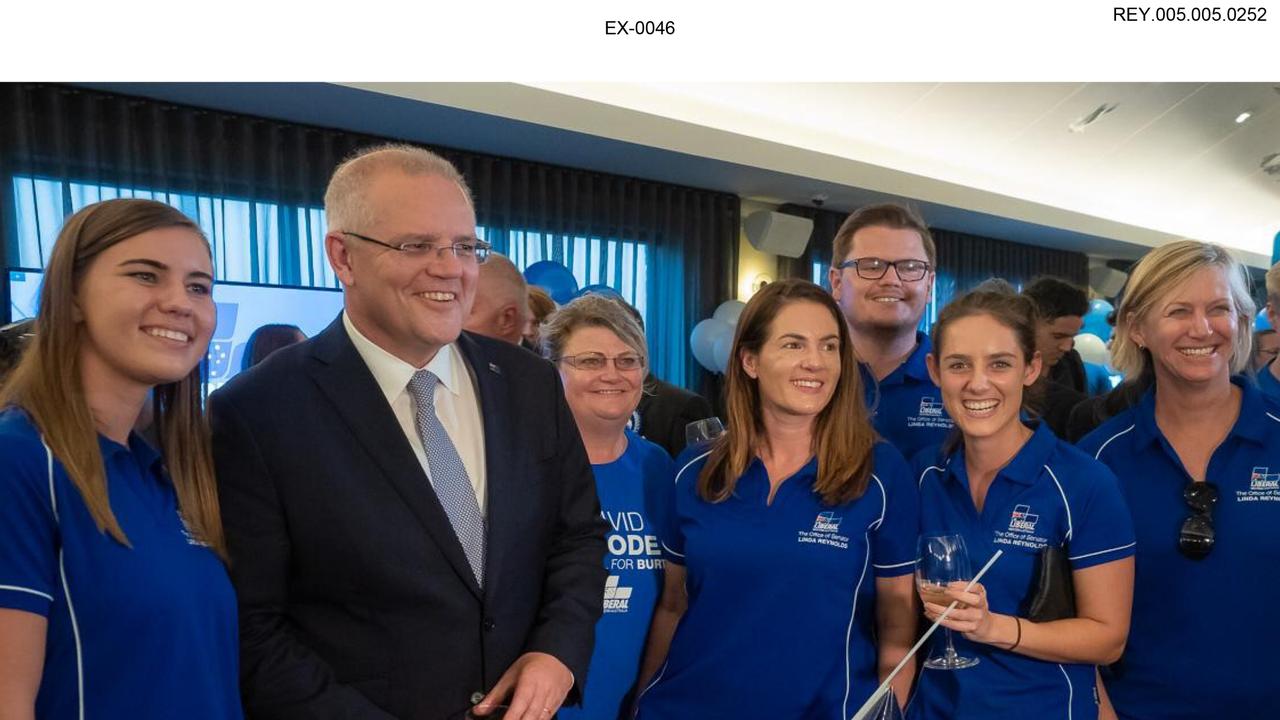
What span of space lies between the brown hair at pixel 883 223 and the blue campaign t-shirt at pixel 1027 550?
833 millimetres

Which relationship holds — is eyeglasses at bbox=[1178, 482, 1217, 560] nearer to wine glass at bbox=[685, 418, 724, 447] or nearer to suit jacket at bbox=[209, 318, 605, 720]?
Answer: wine glass at bbox=[685, 418, 724, 447]

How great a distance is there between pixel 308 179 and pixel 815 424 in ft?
15.6

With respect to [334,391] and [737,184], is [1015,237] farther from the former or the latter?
[334,391]

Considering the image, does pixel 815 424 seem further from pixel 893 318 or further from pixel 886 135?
pixel 886 135

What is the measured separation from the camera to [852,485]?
6.11 feet

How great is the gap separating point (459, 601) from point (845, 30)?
152 inches

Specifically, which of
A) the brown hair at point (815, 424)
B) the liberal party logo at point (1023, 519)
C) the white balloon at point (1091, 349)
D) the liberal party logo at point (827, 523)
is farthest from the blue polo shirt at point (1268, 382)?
the white balloon at point (1091, 349)

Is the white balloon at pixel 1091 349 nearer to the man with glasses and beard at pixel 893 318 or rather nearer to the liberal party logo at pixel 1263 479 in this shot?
the man with glasses and beard at pixel 893 318

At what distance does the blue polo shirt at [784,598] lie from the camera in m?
1.78

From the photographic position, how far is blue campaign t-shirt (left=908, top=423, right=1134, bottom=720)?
1721mm

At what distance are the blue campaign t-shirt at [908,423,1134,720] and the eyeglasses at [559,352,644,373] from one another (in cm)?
86

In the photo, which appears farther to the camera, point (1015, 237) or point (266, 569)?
point (1015, 237)

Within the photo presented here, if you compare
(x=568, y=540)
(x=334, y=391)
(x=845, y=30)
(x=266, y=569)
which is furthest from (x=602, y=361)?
(x=845, y=30)

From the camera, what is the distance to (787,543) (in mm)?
1813
